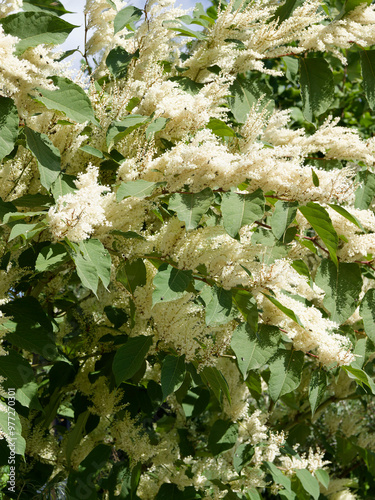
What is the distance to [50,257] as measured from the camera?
1.26 m

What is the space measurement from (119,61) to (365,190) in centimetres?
93

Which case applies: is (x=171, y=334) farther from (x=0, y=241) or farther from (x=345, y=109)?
(x=345, y=109)

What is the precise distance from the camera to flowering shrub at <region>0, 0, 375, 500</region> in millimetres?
1298

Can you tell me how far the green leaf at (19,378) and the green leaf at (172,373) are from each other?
0.35 metres

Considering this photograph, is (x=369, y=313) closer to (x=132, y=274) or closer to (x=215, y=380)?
(x=215, y=380)

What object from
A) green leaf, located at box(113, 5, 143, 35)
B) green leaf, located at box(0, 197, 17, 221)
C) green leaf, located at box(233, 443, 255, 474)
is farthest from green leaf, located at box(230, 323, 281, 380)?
green leaf, located at box(113, 5, 143, 35)

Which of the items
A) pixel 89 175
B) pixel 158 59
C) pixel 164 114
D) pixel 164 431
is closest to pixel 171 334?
pixel 89 175

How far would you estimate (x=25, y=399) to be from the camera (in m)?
1.37

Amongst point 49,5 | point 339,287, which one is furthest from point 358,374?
point 49,5

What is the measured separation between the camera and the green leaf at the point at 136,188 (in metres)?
1.24

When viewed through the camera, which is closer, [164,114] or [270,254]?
[270,254]

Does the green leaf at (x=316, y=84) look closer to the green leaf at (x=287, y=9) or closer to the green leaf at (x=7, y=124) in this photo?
the green leaf at (x=287, y=9)

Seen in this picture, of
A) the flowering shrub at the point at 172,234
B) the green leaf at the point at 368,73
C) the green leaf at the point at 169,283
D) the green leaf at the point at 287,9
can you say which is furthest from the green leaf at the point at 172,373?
the green leaf at the point at 287,9

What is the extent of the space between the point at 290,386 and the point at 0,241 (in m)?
0.98
